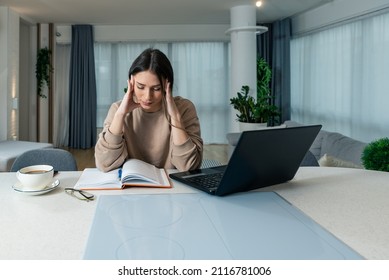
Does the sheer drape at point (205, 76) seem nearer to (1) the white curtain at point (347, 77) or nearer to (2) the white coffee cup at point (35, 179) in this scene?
(1) the white curtain at point (347, 77)

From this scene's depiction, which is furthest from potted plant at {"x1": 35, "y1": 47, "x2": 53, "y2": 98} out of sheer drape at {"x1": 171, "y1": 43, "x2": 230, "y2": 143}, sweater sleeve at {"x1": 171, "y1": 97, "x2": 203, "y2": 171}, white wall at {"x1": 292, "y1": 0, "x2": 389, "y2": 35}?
sweater sleeve at {"x1": 171, "y1": 97, "x2": 203, "y2": 171}

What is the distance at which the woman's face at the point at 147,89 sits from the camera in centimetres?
129

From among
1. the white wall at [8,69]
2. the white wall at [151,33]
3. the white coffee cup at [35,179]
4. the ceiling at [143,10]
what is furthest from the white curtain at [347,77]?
the white wall at [8,69]

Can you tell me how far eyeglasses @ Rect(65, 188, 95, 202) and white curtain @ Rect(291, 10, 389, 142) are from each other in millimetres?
3750

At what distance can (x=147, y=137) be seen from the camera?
4.89 feet

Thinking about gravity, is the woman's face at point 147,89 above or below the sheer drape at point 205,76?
below

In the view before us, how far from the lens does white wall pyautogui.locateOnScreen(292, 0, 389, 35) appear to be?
394 cm

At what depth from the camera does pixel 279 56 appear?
621 centimetres

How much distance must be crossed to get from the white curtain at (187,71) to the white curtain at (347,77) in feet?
4.87

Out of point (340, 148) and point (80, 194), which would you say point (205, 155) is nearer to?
point (340, 148)

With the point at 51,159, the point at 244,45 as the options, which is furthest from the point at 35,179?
the point at 244,45

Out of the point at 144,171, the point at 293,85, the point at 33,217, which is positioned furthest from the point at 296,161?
the point at 293,85
